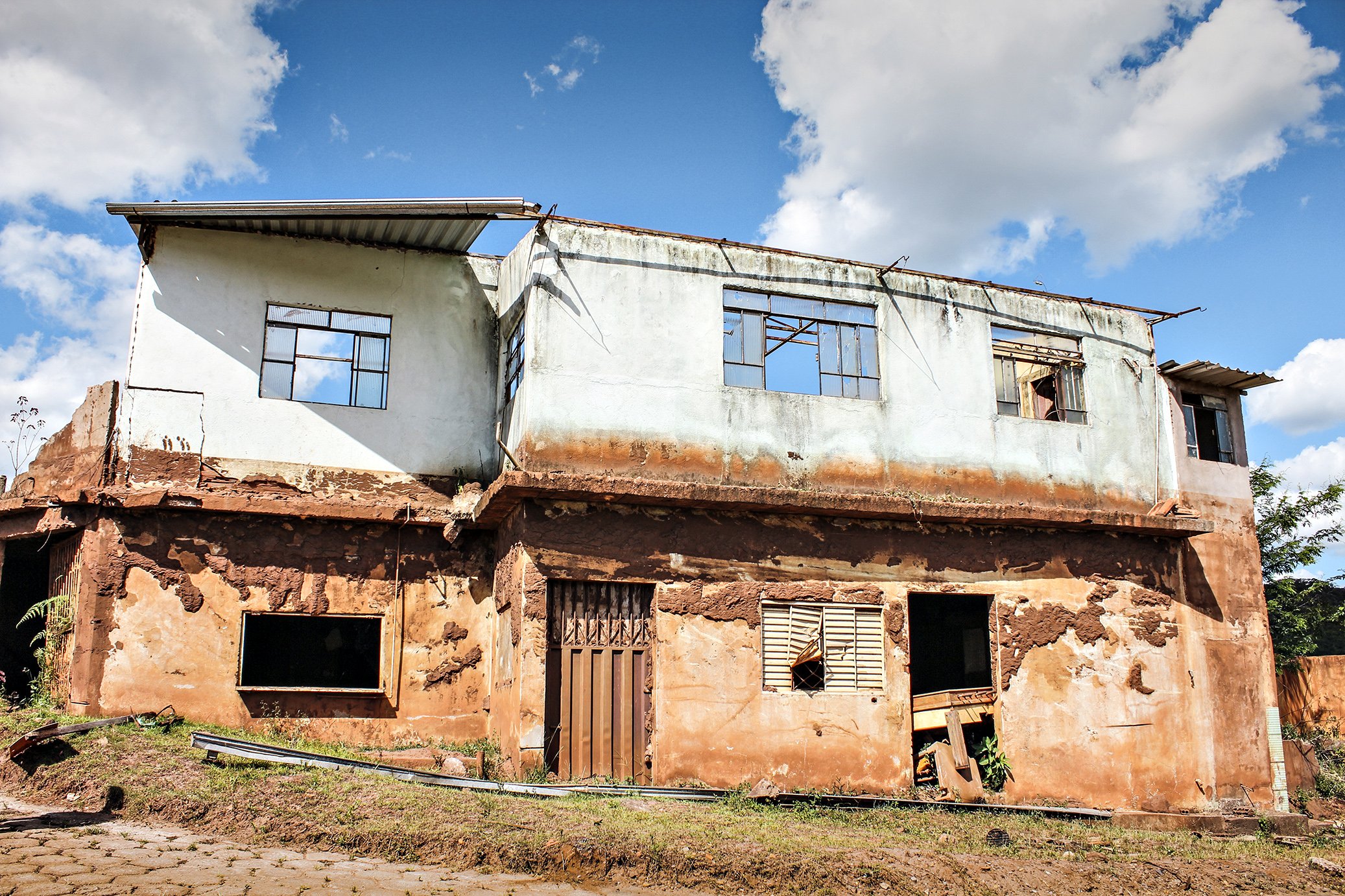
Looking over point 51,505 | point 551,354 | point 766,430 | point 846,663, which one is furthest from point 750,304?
point 51,505

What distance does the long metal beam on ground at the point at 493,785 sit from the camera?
9.53 meters

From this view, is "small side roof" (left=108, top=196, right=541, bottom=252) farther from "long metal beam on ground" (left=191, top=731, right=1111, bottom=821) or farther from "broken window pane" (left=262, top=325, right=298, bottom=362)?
"long metal beam on ground" (left=191, top=731, right=1111, bottom=821)

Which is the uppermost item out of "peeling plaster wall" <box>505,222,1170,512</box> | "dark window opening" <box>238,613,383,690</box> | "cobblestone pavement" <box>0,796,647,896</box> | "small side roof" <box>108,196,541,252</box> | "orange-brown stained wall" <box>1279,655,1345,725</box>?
"small side roof" <box>108,196,541,252</box>

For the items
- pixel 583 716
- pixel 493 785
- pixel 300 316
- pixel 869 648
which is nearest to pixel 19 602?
pixel 300 316

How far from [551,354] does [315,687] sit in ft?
15.6

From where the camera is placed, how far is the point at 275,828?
827cm

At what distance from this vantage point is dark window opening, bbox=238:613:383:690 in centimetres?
1319

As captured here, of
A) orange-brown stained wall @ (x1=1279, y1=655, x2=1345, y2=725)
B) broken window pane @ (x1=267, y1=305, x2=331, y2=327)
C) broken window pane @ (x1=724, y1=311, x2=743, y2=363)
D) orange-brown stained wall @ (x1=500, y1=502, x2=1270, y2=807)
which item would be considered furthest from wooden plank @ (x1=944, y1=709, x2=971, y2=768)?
broken window pane @ (x1=267, y1=305, x2=331, y2=327)

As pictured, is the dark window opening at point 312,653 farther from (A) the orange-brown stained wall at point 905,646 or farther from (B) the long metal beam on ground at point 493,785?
(A) the orange-brown stained wall at point 905,646

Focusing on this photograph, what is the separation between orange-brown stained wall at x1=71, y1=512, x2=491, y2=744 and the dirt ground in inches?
37.1

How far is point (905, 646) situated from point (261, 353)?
8.55 m

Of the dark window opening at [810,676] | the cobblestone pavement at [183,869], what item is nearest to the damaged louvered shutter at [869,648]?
the dark window opening at [810,676]

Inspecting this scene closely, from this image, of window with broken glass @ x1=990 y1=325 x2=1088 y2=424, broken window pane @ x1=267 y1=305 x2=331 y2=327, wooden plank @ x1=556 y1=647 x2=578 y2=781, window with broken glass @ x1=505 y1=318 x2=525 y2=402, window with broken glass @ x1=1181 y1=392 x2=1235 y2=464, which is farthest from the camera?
window with broken glass @ x1=1181 y1=392 x2=1235 y2=464

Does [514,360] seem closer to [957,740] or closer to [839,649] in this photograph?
[839,649]
